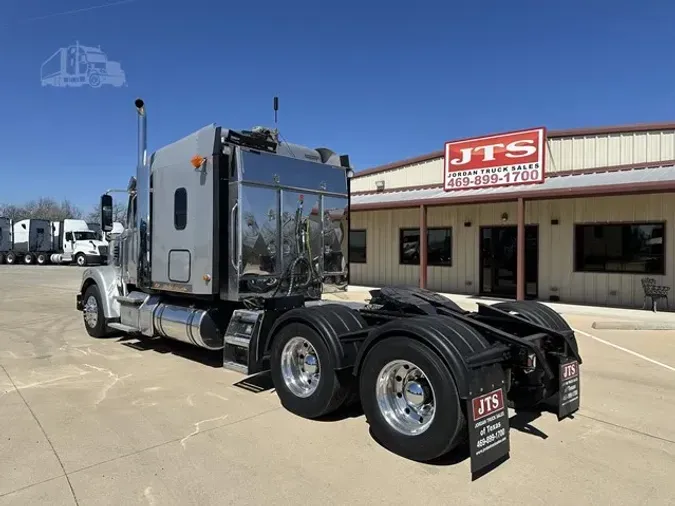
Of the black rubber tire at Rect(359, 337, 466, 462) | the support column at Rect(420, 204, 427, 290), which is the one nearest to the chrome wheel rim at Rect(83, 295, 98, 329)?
the black rubber tire at Rect(359, 337, 466, 462)

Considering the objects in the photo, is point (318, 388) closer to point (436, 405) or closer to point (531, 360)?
point (436, 405)

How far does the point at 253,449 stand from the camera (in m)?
4.03

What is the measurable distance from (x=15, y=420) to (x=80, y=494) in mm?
1917

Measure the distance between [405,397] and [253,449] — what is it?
1.30 meters

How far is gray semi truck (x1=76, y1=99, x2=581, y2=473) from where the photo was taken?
3.69 m

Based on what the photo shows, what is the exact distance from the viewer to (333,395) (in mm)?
4488

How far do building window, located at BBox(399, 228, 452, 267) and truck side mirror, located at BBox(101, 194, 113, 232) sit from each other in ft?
36.9

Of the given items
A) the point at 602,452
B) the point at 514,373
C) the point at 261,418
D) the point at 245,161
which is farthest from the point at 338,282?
the point at 602,452

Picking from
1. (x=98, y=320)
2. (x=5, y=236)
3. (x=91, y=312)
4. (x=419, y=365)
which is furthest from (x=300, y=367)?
(x=5, y=236)

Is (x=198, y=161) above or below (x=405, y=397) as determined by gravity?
above

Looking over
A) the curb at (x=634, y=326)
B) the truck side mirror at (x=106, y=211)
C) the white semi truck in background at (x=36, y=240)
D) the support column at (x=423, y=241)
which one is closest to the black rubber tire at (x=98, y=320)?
the truck side mirror at (x=106, y=211)

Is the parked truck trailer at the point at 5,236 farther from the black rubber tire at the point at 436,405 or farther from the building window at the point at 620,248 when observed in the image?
the black rubber tire at the point at 436,405

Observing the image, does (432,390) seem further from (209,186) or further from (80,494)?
(209,186)

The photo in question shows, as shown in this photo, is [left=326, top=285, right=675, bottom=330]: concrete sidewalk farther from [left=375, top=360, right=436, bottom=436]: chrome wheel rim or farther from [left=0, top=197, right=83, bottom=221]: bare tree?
[left=0, top=197, right=83, bottom=221]: bare tree
